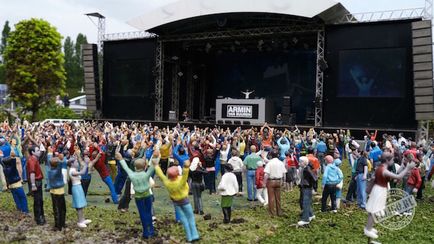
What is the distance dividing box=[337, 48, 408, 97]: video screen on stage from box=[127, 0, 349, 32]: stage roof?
257 cm

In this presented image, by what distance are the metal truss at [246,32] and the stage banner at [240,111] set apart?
4442 millimetres

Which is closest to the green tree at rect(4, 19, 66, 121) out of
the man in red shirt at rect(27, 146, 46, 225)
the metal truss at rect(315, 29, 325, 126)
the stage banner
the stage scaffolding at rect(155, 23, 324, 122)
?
the stage scaffolding at rect(155, 23, 324, 122)

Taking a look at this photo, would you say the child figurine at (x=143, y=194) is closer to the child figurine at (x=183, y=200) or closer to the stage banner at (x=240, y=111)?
the child figurine at (x=183, y=200)

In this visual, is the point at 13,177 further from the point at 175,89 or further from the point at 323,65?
the point at 175,89

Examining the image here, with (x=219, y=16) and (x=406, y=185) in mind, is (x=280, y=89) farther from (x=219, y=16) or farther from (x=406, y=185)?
(x=406, y=185)

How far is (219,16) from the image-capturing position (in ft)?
91.3

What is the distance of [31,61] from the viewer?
38250mm

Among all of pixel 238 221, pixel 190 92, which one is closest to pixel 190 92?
pixel 190 92

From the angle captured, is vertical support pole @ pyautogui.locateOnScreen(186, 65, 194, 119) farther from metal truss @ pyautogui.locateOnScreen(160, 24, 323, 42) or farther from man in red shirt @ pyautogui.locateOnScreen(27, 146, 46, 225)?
man in red shirt @ pyautogui.locateOnScreen(27, 146, 46, 225)

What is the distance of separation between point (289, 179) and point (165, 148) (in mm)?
3864

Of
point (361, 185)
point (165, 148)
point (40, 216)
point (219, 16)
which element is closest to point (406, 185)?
point (361, 185)

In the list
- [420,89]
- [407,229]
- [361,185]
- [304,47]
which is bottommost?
[407,229]

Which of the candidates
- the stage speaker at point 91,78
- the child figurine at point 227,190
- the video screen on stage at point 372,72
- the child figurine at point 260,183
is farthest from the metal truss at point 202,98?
the child figurine at point 227,190

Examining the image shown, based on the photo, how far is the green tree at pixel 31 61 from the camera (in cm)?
3781
